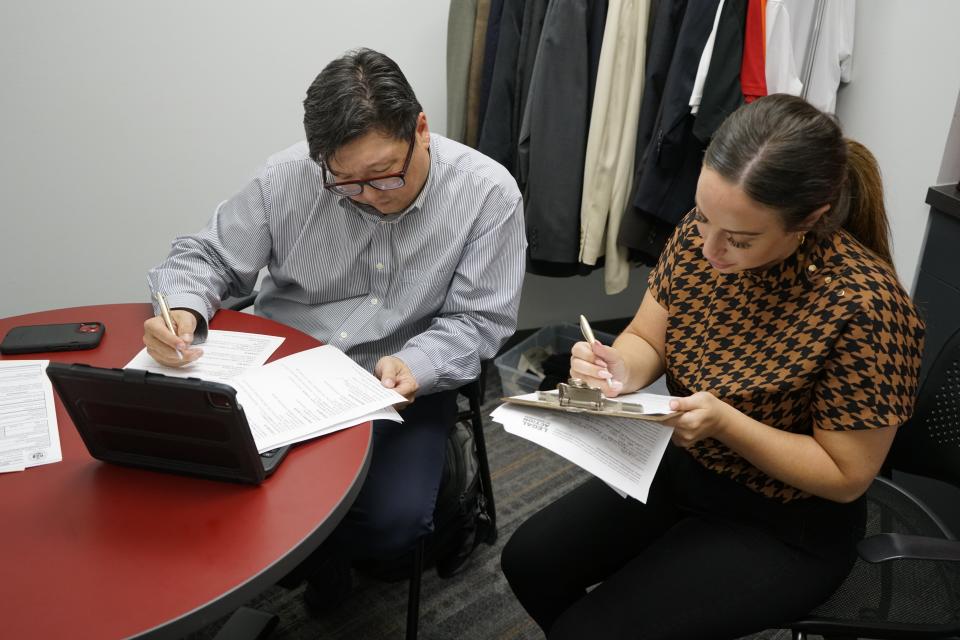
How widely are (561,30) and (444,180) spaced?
31.3 inches

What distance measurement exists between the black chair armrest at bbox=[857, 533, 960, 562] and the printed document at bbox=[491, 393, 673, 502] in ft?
1.10

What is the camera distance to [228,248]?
1592 millimetres

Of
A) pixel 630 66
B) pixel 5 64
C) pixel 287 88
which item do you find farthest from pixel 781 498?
pixel 5 64

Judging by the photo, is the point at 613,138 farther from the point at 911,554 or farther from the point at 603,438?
the point at 911,554

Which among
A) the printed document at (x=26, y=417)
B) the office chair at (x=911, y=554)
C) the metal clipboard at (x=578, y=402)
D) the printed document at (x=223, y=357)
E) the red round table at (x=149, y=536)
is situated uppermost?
the metal clipboard at (x=578, y=402)

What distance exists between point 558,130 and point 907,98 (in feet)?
3.11

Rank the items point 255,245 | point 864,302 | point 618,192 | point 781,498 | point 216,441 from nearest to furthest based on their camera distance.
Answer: point 216,441
point 864,302
point 781,498
point 255,245
point 618,192

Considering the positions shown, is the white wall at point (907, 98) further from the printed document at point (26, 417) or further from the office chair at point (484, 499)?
the printed document at point (26, 417)

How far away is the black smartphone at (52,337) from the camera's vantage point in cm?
134

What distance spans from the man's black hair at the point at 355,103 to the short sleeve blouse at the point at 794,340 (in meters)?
0.58

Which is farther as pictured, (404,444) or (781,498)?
(404,444)

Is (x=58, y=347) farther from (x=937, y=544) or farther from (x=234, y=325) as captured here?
(x=937, y=544)

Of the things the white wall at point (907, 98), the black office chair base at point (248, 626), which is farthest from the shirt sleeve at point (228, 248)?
the white wall at point (907, 98)

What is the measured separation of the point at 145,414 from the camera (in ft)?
3.21
